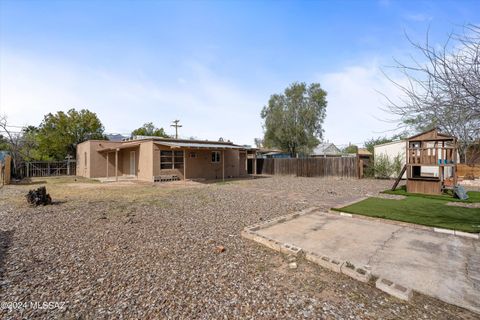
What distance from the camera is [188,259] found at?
11.1ft

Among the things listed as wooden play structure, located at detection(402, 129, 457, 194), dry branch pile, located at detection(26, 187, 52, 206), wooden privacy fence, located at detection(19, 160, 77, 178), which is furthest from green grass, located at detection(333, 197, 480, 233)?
wooden privacy fence, located at detection(19, 160, 77, 178)

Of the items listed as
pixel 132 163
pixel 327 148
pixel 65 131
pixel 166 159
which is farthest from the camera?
pixel 327 148

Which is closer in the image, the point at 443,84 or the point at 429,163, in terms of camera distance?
the point at 443,84

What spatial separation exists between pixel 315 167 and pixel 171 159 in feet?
36.2

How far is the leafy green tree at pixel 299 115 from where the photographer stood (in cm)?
2489

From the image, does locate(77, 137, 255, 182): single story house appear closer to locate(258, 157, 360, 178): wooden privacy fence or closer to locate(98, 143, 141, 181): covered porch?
locate(98, 143, 141, 181): covered porch

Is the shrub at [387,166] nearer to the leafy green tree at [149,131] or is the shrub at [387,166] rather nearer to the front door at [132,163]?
the front door at [132,163]

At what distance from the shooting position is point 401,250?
356cm

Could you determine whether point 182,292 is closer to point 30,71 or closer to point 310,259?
point 310,259

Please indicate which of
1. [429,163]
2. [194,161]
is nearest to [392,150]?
[429,163]

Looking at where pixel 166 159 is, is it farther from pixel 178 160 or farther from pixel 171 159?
pixel 178 160

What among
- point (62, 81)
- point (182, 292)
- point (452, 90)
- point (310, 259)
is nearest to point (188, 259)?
point (182, 292)

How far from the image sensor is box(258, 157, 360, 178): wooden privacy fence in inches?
636

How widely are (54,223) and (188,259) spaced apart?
13.4ft
